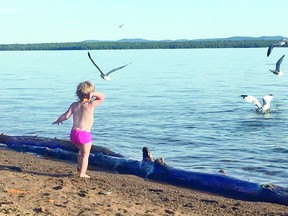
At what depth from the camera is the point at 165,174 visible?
1163 centimetres

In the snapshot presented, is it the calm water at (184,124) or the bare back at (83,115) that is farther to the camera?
the calm water at (184,124)

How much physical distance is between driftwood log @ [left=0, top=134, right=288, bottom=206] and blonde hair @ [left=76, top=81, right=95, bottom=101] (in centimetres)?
263

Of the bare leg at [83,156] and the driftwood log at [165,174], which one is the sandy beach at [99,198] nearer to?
the bare leg at [83,156]

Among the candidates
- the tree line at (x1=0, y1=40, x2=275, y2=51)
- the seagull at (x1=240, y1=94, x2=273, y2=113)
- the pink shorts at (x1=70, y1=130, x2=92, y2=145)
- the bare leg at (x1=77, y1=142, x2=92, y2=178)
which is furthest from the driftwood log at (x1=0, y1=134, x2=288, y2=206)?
the tree line at (x1=0, y1=40, x2=275, y2=51)

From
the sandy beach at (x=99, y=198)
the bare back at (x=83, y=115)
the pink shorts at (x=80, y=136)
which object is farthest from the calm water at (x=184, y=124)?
the bare back at (x=83, y=115)

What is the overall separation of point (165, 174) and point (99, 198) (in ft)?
9.94

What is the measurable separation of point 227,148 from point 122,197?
25.0ft

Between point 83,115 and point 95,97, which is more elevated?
point 95,97

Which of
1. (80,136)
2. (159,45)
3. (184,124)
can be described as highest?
(80,136)

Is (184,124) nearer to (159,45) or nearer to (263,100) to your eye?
(263,100)

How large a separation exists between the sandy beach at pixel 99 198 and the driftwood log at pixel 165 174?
0.31 meters

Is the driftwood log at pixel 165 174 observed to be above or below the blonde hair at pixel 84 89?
below

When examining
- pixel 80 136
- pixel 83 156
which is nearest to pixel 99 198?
pixel 80 136

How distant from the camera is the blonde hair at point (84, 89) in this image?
381 inches
